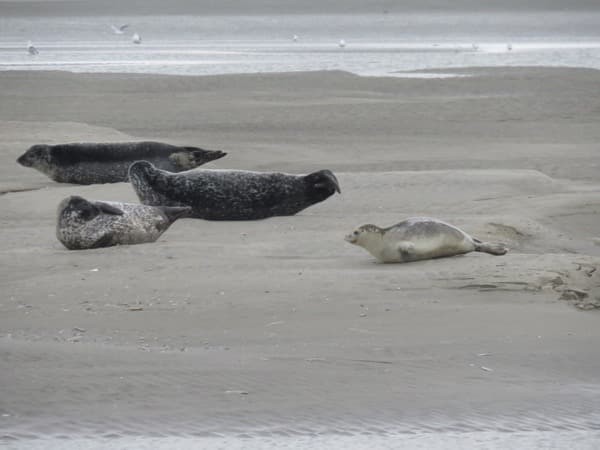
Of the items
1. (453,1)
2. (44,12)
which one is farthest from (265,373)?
(453,1)

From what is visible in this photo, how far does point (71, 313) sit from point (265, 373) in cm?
132

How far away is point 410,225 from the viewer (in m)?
6.72

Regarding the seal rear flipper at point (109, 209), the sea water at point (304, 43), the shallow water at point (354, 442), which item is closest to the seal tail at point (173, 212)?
the seal rear flipper at point (109, 209)

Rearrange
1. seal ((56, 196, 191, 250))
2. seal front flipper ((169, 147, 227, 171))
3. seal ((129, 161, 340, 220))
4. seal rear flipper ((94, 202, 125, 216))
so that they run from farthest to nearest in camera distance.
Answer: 1. seal front flipper ((169, 147, 227, 171))
2. seal ((129, 161, 340, 220))
3. seal rear flipper ((94, 202, 125, 216))
4. seal ((56, 196, 191, 250))

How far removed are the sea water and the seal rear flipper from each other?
694 inches

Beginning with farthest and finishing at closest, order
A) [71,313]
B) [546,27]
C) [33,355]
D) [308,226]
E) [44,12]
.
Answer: [44,12] → [546,27] → [308,226] → [71,313] → [33,355]

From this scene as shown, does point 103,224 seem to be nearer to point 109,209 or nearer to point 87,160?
point 109,209

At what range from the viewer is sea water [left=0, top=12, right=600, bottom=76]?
94.0ft

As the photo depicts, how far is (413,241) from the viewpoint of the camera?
6.68m

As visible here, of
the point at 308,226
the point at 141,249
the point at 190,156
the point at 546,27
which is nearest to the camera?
the point at 141,249

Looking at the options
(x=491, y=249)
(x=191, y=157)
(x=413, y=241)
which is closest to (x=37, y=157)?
(x=191, y=157)

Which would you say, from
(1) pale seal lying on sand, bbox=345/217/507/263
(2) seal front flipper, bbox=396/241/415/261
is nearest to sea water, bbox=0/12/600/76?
(1) pale seal lying on sand, bbox=345/217/507/263

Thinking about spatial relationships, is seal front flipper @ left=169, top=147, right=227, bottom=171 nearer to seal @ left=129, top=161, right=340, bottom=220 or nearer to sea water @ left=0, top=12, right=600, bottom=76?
seal @ left=129, top=161, right=340, bottom=220

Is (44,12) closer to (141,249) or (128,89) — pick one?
(128,89)
